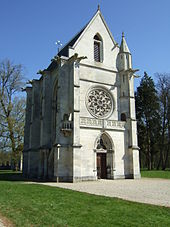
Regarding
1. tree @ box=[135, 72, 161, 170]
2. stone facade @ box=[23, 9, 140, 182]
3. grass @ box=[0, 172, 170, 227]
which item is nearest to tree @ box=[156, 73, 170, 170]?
tree @ box=[135, 72, 161, 170]

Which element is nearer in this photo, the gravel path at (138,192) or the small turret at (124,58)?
the gravel path at (138,192)

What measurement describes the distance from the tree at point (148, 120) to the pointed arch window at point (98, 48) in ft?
45.5

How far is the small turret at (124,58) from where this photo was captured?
869 inches

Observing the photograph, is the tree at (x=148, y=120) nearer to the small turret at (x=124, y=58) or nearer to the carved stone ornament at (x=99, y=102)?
the small turret at (x=124, y=58)

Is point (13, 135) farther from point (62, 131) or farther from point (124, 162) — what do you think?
point (124, 162)

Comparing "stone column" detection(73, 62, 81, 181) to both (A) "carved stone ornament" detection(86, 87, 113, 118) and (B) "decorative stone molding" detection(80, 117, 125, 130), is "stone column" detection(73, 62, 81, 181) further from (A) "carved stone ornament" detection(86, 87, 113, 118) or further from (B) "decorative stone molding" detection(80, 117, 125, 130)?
(A) "carved stone ornament" detection(86, 87, 113, 118)

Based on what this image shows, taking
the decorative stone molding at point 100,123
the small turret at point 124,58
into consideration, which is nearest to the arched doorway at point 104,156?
the decorative stone molding at point 100,123

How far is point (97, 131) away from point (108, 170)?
3641 millimetres

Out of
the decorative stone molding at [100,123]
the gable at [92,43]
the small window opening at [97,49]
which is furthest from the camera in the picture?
the small window opening at [97,49]

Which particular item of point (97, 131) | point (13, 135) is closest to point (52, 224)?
point (97, 131)

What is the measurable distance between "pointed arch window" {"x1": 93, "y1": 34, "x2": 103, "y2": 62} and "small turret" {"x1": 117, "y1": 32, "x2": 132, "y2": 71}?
2.09m

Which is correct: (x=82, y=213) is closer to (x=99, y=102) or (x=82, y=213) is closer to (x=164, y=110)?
(x=99, y=102)

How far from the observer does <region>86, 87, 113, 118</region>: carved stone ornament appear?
19.7m

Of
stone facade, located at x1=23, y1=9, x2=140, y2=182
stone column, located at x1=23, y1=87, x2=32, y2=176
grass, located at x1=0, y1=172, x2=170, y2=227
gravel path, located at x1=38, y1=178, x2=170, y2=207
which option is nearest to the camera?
grass, located at x1=0, y1=172, x2=170, y2=227
